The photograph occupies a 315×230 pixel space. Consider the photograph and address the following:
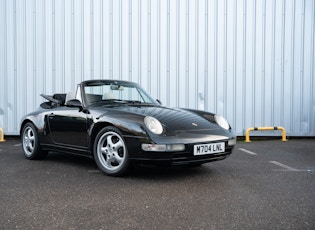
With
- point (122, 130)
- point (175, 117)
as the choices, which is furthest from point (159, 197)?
point (175, 117)

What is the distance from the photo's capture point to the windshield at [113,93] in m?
3.99

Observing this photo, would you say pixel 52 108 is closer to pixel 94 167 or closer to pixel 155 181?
pixel 94 167

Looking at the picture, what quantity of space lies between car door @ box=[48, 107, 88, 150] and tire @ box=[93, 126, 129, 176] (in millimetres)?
263

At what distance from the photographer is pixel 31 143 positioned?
4.64 metres

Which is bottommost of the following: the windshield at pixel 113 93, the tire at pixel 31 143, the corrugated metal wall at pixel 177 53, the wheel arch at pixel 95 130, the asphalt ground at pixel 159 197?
the asphalt ground at pixel 159 197

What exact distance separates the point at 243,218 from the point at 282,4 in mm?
6965

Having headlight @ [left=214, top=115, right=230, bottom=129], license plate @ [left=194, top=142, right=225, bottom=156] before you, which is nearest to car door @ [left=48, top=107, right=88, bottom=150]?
license plate @ [left=194, top=142, right=225, bottom=156]

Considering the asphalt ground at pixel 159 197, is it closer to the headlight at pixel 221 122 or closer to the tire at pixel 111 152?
the tire at pixel 111 152

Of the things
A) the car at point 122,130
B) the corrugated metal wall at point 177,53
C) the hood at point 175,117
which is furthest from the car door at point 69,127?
the corrugated metal wall at point 177,53

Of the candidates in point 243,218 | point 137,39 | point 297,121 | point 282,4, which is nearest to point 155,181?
point 243,218

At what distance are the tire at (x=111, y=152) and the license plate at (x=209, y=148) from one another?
721mm

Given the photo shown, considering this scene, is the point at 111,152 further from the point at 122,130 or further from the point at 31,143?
the point at 31,143

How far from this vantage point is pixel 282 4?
7707 mm

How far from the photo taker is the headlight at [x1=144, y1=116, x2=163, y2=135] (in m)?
3.15
